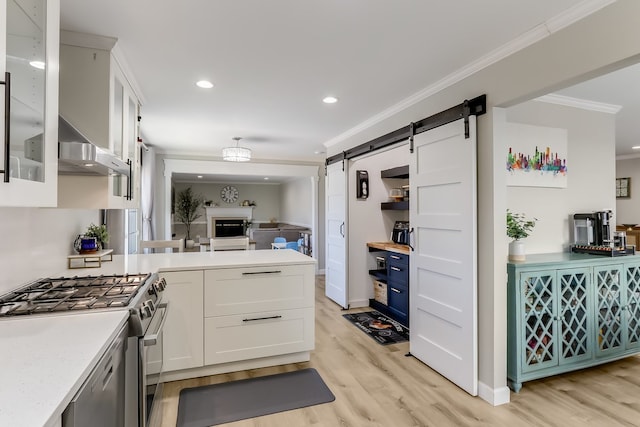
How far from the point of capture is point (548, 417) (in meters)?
2.11

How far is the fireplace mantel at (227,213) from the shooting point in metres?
10.6

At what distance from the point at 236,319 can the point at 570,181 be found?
3267 mm

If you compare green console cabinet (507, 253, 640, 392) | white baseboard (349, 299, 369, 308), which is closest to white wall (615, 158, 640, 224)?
green console cabinet (507, 253, 640, 392)

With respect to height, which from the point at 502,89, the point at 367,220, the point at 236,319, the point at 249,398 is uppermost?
the point at 502,89

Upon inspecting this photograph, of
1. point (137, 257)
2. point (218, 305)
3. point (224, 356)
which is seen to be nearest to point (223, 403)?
point (224, 356)

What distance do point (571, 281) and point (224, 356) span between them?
9.13ft

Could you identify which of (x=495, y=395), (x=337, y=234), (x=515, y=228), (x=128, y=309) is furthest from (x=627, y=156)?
(x=128, y=309)

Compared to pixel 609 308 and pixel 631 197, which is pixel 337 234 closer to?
pixel 609 308

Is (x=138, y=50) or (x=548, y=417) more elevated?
(x=138, y=50)

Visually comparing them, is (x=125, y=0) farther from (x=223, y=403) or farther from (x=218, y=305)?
(x=223, y=403)

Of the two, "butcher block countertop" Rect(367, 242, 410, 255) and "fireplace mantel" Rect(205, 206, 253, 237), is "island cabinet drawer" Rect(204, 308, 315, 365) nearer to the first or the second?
"butcher block countertop" Rect(367, 242, 410, 255)

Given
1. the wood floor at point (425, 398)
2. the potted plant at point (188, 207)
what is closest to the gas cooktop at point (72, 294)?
the wood floor at point (425, 398)

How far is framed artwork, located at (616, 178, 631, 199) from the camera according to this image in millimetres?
6285

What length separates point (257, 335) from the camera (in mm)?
2691
